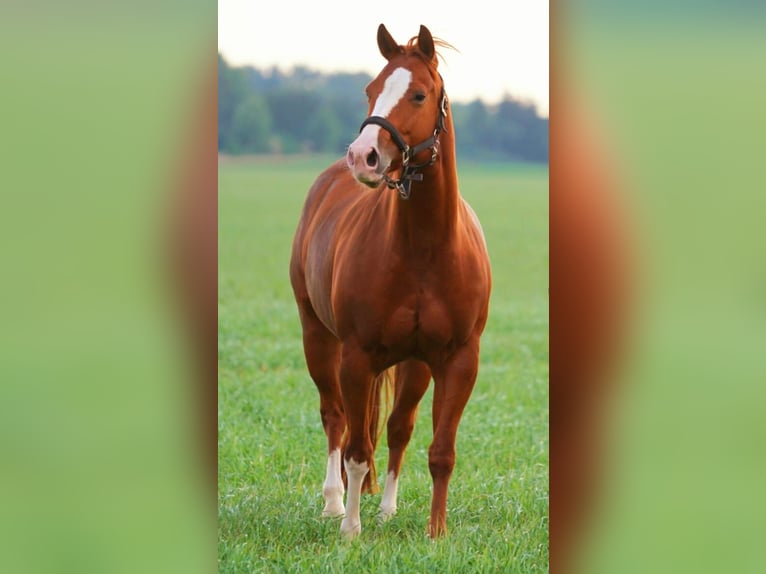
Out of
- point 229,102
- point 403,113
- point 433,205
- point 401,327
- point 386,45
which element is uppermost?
point 229,102

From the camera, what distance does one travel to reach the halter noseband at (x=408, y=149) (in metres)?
2.80

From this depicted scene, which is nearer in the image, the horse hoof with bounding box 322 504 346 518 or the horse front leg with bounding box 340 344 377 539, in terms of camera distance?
the horse front leg with bounding box 340 344 377 539

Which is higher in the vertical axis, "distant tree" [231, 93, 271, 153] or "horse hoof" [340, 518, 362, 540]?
"distant tree" [231, 93, 271, 153]

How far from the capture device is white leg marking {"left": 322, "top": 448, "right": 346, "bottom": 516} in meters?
4.07

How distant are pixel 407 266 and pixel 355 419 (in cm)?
70

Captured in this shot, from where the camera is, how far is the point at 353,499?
3.61m

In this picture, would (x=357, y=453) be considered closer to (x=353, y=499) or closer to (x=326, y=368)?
(x=353, y=499)

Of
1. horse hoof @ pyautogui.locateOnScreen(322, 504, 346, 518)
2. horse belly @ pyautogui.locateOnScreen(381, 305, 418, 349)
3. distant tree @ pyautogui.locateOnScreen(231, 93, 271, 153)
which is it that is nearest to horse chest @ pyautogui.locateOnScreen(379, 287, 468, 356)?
horse belly @ pyautogui.locateOnScreen(381, 305, 418, 349)

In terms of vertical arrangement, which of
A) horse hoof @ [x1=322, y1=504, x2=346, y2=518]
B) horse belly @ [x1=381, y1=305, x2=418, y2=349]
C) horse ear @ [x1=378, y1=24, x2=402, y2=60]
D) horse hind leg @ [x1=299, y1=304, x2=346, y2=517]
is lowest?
horse hoof @ [x1=322, y1=504, x2=346, y2=518]

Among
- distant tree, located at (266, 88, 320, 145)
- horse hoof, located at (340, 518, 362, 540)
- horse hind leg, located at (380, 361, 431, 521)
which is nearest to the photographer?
horse hoof, located at (340, 518, 362, 540)

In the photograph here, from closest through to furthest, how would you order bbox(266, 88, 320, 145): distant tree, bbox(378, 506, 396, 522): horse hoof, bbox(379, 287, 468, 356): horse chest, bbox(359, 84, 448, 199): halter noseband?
bbox(359, 84, 448, 199): halter noseband
bbox(379, 287, 468, 356): horse chest
bbox(378, 506, 396, 522): horse hoof
bbox(266, 88, 320, 145): distant tree

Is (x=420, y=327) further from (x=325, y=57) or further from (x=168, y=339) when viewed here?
(x=325, y=57)

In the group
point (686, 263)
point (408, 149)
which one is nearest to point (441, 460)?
point (408, 149)

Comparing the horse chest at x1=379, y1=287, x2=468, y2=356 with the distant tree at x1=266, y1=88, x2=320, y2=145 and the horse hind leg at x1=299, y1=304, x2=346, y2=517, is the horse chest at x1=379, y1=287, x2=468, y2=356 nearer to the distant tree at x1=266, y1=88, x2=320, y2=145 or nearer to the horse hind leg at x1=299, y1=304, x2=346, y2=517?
the horse hind leg at x1=299, y1=304, x2=346, y2=517
